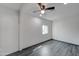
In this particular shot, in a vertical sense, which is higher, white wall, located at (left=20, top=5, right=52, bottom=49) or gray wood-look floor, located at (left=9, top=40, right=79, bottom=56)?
white wall, located at (left=20, top=5, right=52, bottom=49)

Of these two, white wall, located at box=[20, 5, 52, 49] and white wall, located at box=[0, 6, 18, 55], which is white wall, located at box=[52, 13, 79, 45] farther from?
white wall, located at box=[0, 6, 18, 55]

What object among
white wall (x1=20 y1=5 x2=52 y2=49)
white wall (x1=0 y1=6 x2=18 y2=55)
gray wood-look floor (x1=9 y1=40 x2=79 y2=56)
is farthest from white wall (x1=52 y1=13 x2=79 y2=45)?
white wall (x1=0 y1=6 x2=18 y2=55)

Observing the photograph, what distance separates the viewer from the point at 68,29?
5.82m

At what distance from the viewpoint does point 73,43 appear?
5375 mm

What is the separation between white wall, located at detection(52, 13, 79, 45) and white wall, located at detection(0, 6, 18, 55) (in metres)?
4.42

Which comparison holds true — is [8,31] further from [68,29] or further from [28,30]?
[68,29]

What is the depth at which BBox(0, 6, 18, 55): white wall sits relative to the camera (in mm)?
2765

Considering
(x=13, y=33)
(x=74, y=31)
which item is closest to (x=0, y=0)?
(x=13, y=33)

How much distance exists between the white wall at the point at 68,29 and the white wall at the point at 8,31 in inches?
174

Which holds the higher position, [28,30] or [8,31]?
[8,31]

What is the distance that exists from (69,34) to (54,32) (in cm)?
203

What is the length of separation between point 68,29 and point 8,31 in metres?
4.84

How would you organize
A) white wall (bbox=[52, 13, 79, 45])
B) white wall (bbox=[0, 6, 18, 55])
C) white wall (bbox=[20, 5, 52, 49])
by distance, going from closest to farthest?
white wall (bbox=[0, 6, 18, 55]) < white wall (bbox=[20, 5, 52, 49]) < white wall (bbox=[52, 13, 79, 45])

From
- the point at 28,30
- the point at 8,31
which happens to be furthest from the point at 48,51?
the point at 8,31
